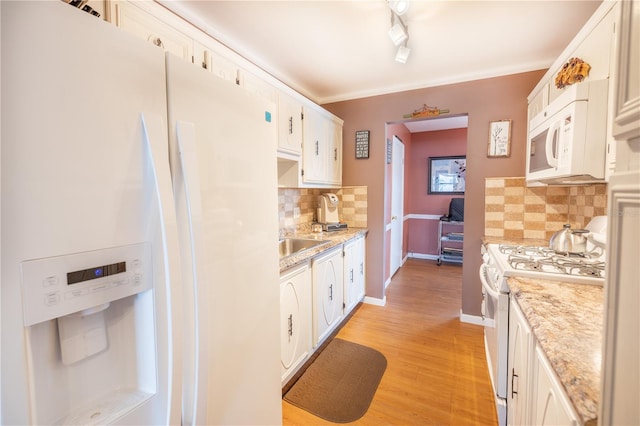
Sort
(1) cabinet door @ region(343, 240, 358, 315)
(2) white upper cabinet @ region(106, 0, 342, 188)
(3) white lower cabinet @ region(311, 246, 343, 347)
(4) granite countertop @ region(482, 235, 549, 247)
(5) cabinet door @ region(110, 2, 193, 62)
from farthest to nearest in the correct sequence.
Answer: (1) cabinet door @ region(343, 240, 358, 315) < (4) granite countertop @ region(482, 235, 549, 247) < (3) white lower cabinet @ region(311, 246, 343, 347) < (2) white upper cabinet @ region(106, 0, 342, 188) < (5) cabinet door @ region(110, 2, 193, 62)

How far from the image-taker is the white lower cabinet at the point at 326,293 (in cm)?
218

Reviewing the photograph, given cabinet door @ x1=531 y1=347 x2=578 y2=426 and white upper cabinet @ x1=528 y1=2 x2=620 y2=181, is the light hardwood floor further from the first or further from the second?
white upper cabinet @ x1=528 y1=2 x2=620 y2=181

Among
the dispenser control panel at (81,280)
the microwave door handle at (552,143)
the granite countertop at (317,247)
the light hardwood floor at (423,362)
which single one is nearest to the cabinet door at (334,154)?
the granite countertop at (317,247)

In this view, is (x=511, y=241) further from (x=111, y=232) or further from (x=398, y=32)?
(x=111, y=232)

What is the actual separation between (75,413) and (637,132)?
3.91ft

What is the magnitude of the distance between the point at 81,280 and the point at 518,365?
1605 millimetres

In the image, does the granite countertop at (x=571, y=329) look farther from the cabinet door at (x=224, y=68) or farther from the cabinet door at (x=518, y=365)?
the cabinet door at (x=224, y=68)

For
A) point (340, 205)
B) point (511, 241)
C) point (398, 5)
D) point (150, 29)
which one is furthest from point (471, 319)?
point (150, 29)

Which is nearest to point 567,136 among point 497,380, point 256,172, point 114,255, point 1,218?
point 497,380

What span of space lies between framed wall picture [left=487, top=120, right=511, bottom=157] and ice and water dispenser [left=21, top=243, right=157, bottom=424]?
9.60ft

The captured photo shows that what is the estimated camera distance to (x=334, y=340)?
2498mm

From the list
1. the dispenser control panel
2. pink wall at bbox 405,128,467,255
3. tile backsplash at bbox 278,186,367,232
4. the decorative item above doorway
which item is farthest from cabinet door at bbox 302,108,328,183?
the decorative item above doorway

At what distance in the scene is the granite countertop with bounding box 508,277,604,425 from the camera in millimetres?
607

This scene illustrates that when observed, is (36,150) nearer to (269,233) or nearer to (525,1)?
(269,233)
